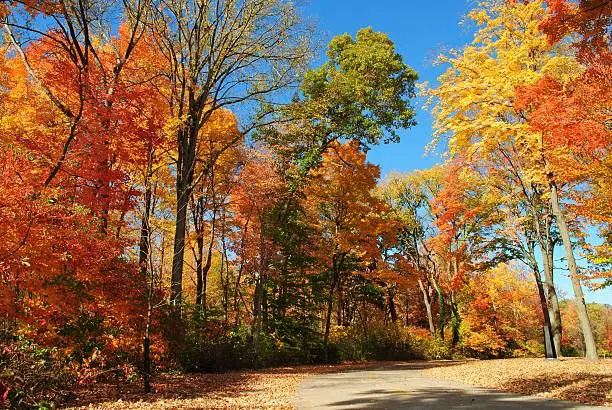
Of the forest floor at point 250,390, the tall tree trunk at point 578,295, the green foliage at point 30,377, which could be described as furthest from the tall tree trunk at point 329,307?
the green foliage at point 30,377

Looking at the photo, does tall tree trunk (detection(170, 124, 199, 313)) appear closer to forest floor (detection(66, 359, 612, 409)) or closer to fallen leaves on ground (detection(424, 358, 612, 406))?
forest floor (detection(66, 359, 612, 409))

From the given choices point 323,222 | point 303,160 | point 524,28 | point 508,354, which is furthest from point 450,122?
point 508,354

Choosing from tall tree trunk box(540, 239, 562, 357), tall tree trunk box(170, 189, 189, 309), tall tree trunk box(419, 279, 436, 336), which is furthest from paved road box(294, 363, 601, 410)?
tall tree trunk box(419, 279, 436, 336)

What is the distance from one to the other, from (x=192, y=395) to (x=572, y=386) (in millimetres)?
7161

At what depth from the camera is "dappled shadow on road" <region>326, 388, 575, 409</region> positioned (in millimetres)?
6477

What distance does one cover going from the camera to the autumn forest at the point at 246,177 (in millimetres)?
7797

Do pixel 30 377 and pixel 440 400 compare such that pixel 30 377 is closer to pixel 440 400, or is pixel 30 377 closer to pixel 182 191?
pixel 440 400

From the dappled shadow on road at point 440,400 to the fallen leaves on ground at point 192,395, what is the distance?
1.28 metres

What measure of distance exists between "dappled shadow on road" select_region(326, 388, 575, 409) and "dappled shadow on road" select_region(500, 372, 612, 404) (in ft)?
2.13

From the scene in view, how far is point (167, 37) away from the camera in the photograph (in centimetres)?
1452

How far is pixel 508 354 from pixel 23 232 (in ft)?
98.7

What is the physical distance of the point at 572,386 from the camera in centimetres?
823

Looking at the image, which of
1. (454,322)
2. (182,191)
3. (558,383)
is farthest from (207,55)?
(454,322)

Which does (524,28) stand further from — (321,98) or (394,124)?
(321,98)
